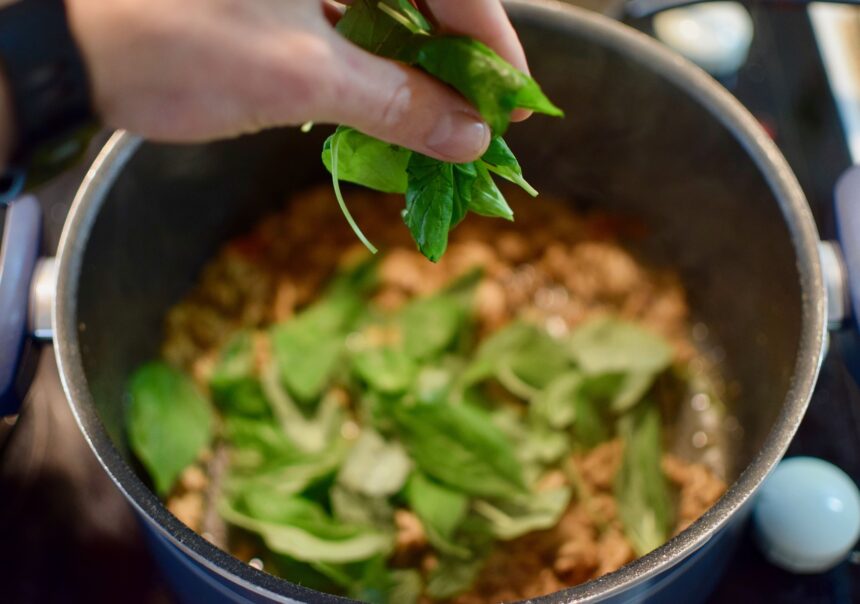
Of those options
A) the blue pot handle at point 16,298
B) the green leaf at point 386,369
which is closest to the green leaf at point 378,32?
the blue pot handle at point 16,298

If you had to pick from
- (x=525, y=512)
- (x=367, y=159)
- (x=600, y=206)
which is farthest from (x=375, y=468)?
(x=600, y=206)

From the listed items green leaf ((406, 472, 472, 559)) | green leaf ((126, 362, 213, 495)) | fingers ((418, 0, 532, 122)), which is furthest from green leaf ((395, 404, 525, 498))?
fingers ((418, 0, 532, 122))

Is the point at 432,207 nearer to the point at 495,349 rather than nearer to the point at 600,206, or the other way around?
the point at 495,349

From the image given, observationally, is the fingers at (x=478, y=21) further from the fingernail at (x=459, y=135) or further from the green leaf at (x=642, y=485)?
the green leaf at (x=642, y=485)

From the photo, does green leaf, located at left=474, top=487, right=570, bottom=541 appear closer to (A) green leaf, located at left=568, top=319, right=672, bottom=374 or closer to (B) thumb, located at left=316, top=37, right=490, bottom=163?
(A) green leaf, located at left=568, top=319, right=672, bottom=374

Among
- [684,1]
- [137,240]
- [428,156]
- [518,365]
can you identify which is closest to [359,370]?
[518,365]

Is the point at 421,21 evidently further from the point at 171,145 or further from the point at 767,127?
Result: the point at 767,127
